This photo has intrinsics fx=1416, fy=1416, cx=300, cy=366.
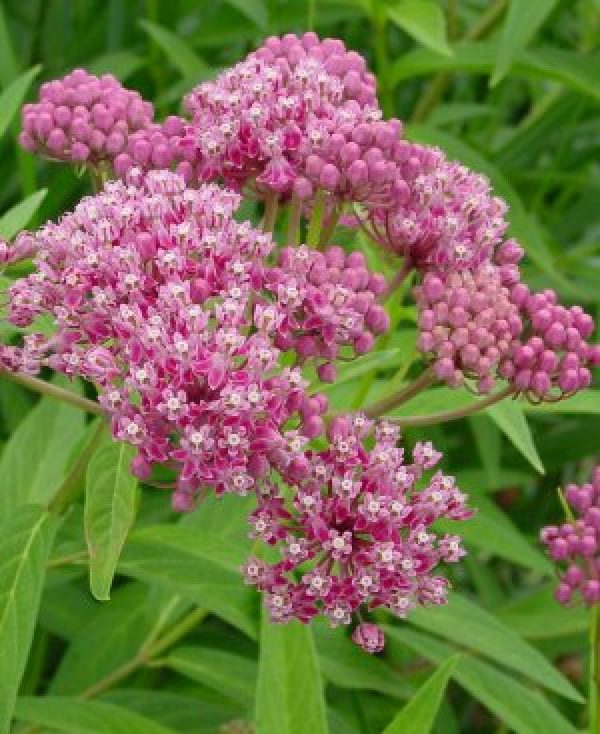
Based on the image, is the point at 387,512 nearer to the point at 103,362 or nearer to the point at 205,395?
the point at 205,395

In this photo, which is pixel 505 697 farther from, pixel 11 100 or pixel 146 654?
pixel 11 100

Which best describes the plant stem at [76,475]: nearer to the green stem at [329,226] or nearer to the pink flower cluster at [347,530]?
the pink flower cluster at [347,530]

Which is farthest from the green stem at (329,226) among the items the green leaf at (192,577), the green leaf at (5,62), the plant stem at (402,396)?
the green leaf at (5,62)

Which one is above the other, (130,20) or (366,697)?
(130,20)

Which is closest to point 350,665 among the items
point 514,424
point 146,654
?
point 146,654

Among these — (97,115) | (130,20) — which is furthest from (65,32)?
(97,115)

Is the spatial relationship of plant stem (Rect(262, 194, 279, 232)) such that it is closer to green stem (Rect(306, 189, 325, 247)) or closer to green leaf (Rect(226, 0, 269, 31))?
green stem (Rect(306, 189, 325, 247))
